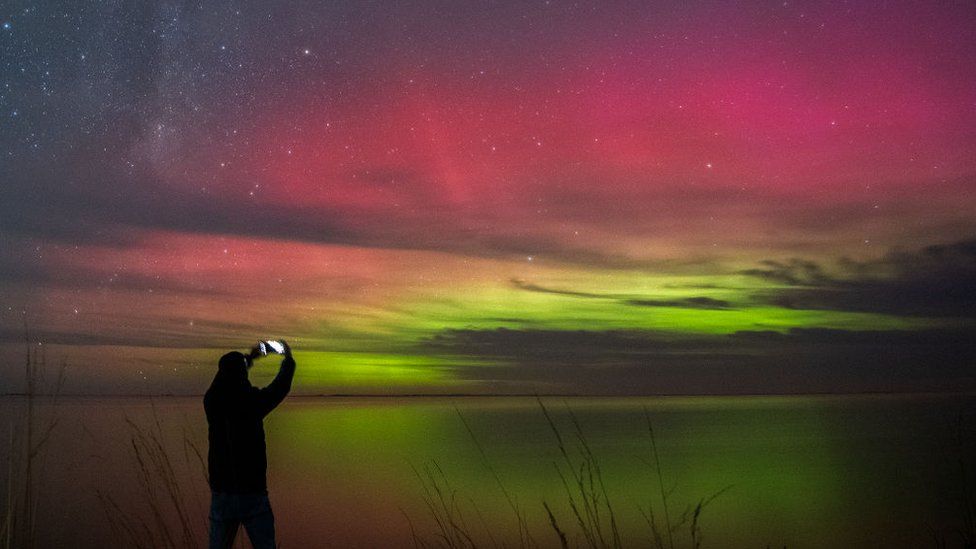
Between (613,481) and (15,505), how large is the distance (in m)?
24.5

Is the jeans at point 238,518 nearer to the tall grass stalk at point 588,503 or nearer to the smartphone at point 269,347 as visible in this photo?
the smartphone at point 269,347

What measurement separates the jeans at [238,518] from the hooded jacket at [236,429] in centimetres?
5

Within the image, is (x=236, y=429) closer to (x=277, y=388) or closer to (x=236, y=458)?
(x=236, y=458)

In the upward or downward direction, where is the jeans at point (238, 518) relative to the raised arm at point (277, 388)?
downward

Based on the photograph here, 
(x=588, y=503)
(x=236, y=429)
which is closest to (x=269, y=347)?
(x=236, y=429)

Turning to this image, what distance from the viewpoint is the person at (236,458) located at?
16.5ft

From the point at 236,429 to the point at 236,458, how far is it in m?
0.18

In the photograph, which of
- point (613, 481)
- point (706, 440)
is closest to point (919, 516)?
point (613, 481)

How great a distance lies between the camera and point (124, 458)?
31859mm

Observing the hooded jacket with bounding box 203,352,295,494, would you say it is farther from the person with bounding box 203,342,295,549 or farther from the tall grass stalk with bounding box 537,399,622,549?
the tall grass stalk with bounding box 537,399,622,549

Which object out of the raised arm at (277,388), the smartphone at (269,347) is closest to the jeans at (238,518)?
the raised arm at (277,388)

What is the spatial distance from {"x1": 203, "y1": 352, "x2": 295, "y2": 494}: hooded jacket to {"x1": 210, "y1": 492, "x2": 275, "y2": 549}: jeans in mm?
55

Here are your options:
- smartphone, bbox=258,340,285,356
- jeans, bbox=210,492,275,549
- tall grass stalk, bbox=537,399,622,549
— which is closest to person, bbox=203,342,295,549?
jeans, bbox=210,492,275,549

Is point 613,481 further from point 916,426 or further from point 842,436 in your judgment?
point 916,426
